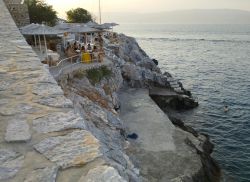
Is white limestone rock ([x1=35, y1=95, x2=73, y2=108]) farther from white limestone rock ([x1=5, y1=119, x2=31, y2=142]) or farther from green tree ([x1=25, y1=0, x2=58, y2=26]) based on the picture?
green tree ([x1=25, y1=0, x2=58, y2=26])

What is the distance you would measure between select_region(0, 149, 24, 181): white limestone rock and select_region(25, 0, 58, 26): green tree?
33.2m

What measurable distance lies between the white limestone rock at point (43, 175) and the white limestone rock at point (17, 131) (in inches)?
27.7

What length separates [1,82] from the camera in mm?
6203

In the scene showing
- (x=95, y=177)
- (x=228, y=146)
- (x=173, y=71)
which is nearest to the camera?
(x=95, y=177)

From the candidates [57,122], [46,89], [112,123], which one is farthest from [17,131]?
[112,123]

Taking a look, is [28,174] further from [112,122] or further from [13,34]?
[112,122]

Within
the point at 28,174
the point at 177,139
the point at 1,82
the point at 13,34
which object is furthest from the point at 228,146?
the point at 28,174

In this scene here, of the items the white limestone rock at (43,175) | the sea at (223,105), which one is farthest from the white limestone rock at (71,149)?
the sea at (223,105)

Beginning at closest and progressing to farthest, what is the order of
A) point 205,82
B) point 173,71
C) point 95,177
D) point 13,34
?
1. point 95,177
2. point 13,34
3. point 205,82
4. point 173,71

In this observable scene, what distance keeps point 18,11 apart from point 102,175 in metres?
24.7

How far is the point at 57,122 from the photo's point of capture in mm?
4668

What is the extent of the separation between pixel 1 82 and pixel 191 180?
12.1 meters

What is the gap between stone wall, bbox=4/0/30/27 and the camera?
24.8m

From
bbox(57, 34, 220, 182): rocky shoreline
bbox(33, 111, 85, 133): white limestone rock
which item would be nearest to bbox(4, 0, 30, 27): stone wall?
bbox(57, 34, 220, 182): rocky shoreline
